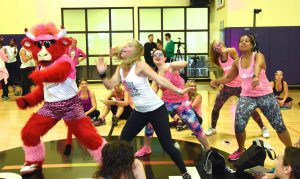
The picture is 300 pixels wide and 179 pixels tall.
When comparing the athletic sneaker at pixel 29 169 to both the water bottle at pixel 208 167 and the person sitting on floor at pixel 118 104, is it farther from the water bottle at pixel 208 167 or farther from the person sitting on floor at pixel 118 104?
the person sitting on floor at pixel 118 104

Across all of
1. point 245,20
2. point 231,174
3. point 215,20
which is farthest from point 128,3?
point 231,174

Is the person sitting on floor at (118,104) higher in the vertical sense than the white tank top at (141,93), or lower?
lower

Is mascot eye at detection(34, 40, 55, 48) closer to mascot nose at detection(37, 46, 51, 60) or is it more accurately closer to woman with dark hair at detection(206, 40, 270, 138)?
mascot nose at detection(37, 46, 51, 60)

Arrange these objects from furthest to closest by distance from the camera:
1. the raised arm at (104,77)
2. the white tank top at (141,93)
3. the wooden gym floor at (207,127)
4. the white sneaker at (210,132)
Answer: the white sneaker at (210,132)
the wooden gym floor at (207,127)
the white tank top at (141,93)
the raised arm at (104,77)

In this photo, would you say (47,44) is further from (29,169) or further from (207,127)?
(207,127)

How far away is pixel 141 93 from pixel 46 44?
1268 mm

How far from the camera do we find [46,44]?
14.6 ft

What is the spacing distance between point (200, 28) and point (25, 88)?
8316 millimetres

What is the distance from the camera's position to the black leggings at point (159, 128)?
407 cm

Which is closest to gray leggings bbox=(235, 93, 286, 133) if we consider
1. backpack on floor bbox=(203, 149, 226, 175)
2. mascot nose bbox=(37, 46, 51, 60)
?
backpack on floor bbox=(203, 149, 226, 175)

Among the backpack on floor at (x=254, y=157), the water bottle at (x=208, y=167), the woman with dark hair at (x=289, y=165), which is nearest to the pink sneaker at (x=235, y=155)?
the backpack on floor at (x=254, y=157)

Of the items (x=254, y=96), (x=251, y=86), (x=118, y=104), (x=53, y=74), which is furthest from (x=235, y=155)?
(x=118, y=104)

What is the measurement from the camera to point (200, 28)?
16.3m

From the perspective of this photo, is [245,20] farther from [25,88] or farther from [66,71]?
[66,71]
